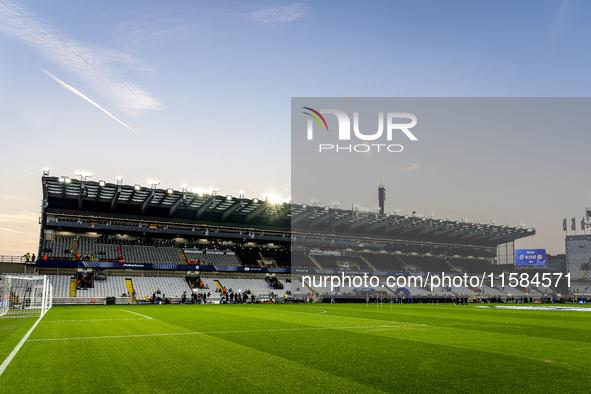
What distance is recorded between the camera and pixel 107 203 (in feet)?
205

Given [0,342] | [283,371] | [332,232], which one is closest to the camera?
[283,371]

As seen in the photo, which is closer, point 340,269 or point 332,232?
point 340,269

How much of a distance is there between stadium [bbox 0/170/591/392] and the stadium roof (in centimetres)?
29

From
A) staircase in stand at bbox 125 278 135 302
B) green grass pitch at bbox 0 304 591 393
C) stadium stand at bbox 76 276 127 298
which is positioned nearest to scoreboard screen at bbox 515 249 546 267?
staircase in stand at bbox 125 278 135 302

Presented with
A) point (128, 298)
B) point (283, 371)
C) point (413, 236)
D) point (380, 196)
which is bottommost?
point (128, 298)

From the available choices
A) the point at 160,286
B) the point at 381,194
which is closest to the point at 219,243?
the point at 160,286

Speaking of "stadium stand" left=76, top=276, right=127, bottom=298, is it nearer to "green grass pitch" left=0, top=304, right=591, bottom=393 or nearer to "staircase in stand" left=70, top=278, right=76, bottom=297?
"staircase in stand" left=70, top=278, right=76, bottom=297

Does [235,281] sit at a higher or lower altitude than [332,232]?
lower

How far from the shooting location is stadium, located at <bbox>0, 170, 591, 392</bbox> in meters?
8.65

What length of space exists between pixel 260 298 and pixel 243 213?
56.7 feet

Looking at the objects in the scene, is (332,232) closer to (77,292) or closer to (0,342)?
(77,292)

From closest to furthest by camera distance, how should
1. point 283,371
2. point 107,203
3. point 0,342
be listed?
point 283,371
point 0,342
point 107,203

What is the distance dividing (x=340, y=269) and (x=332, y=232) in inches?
311

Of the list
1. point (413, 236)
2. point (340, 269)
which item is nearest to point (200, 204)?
point (340, 269)
